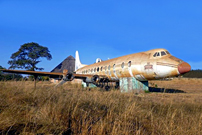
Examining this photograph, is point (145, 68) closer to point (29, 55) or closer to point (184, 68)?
point (184, 68)

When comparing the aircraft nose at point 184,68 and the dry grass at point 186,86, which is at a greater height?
the aircraft nose at point 184,68

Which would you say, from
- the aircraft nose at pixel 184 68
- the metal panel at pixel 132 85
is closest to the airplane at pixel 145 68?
the aircraft nose at pixel 184 68

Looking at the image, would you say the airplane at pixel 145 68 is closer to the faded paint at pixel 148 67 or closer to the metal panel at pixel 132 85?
the faded paint at pixel 148 67

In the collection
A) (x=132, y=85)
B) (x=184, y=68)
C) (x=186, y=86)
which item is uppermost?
(x=184, y=68)

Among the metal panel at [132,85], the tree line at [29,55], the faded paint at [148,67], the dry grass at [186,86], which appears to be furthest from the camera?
the tree line at [29,55]

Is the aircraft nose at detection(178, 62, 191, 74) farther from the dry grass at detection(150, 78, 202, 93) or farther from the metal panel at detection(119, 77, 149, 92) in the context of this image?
the dry grass at detection(150, 78, 202, 93)

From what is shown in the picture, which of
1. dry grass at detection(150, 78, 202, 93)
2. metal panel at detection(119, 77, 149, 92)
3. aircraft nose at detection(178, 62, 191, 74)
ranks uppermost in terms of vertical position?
aircraft nose at detection(178, 62, 191, 74)

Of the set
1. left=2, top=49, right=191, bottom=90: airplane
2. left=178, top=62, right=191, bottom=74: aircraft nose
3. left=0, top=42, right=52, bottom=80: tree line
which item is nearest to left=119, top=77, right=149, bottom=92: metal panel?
left=2, top=49, right=191, bottom=90: airplane

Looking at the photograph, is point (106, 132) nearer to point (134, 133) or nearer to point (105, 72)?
point (134, 133)

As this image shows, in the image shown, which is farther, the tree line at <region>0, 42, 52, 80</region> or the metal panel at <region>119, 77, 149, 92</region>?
the tree line at <region>0, 42, 52, 80</region>

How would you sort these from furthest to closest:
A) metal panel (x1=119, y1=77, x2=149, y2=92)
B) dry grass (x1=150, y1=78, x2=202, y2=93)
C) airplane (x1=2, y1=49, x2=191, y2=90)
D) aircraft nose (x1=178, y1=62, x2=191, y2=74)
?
1. dry grass (x1=150, y1=78, x2=202, y2=93)
2. metal panel (x1=119, y1=77, x2=149, y2=92)
3. airplane (x1=2, y1=49, x2=191, y2=90)
4. aircraft nose (x1=178, y1=62, x2=191, y2=74)

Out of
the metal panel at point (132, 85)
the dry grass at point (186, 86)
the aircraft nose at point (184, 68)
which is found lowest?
the dry grass at point (186, 86)

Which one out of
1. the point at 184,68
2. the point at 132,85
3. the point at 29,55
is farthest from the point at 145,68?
the point at 29,55

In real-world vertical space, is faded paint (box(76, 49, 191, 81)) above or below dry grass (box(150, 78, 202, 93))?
above
